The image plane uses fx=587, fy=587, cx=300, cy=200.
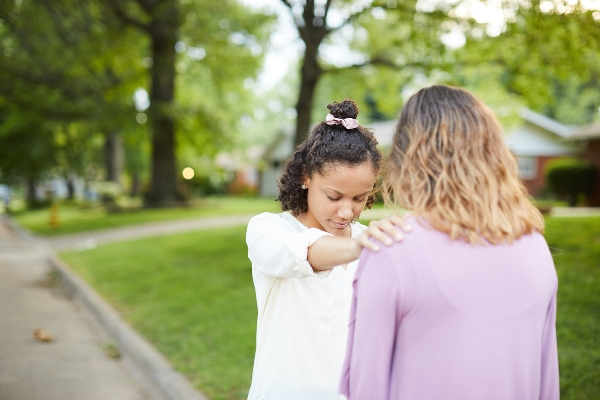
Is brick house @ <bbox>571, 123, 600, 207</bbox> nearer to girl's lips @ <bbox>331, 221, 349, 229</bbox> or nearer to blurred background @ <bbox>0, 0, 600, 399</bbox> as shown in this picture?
blurred background @ <bbox>0, 0, 600, 399</bbox>

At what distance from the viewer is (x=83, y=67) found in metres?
20.3

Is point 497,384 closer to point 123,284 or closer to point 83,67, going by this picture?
point 123,284

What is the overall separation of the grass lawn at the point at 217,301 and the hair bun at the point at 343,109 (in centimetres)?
95

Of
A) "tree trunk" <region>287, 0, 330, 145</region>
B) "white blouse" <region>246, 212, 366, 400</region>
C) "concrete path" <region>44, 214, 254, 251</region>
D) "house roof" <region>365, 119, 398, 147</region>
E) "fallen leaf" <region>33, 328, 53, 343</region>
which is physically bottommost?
"concrete path" <region>44, 214, 254, 251</region>

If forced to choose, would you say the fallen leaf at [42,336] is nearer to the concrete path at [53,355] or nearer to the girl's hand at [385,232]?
the concrete path at [53,355]

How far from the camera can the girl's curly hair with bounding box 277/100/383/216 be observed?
90.7 inches

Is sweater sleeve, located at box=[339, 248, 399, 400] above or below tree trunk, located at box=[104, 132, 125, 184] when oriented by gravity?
above

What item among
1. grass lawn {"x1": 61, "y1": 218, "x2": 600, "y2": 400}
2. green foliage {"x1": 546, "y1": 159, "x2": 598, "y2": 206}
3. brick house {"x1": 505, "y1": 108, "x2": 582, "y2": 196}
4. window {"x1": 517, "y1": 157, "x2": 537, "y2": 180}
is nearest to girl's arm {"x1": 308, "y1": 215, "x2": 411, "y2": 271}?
grass lawn {"x1": 61, "y1": 218, "x2": 600, "y2": 400}

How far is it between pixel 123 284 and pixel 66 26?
996 cm

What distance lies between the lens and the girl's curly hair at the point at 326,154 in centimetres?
230

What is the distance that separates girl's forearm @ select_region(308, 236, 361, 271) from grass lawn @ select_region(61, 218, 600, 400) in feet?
2.86

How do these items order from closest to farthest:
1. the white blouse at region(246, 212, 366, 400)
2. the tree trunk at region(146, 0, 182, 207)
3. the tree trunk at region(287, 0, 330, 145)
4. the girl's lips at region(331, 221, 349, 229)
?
1. the white blouse at region(246, 212, 366, 400)
2. the girl's lips at region(331, 221, 349, 229)
3. the tree trunk at region(287, 0, 330, 145)
4. the tree trunk at region(146, 0, 182, 207)

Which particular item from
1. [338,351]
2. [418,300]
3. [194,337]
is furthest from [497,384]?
[194,337]

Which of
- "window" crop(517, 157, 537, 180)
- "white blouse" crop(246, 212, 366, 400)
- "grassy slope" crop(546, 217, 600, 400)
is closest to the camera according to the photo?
"white blouse" crop(246, 212, 366, 400)
